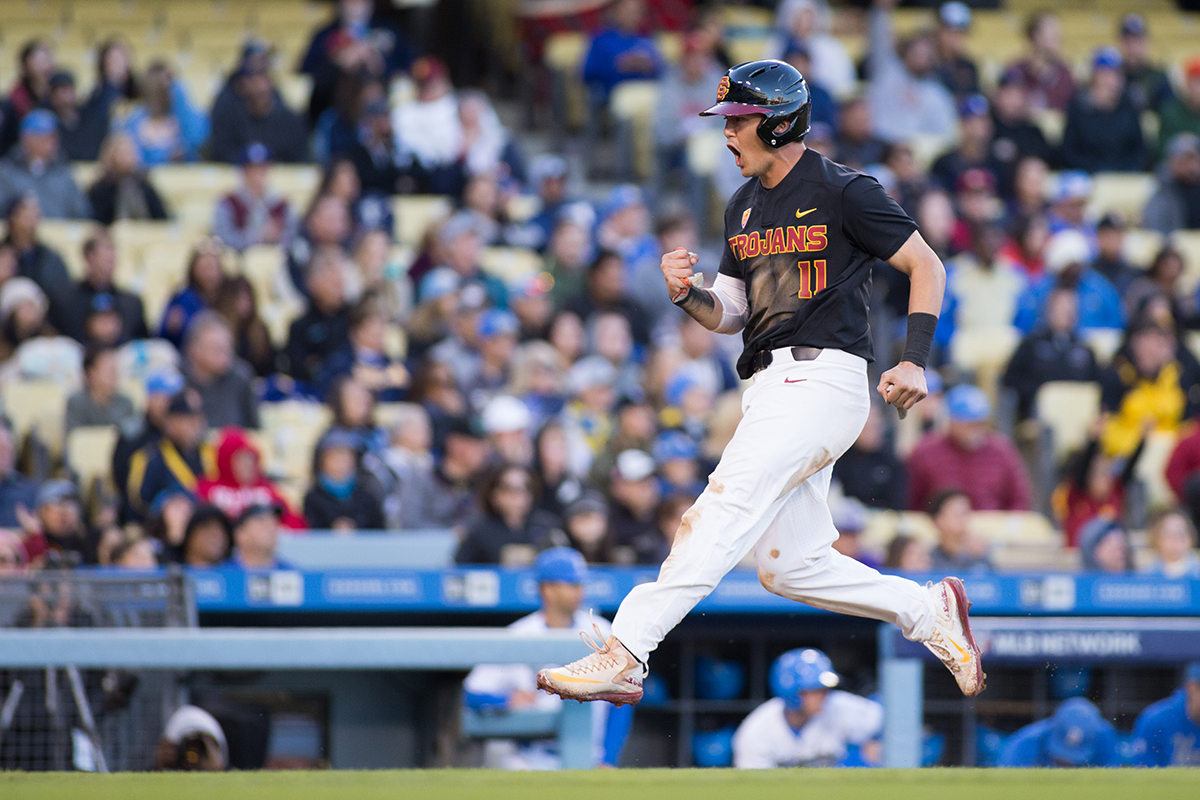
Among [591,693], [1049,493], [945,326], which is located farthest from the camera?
[945,326]

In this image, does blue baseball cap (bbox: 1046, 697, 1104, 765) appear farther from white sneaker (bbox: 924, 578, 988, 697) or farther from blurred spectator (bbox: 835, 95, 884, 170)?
blurred spectator (bbox: 835, 95, 884, 170)

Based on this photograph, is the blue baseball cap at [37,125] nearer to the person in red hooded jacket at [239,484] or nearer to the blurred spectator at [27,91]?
the blurred spectator at [27,91]

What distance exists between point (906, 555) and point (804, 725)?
133 centimetres

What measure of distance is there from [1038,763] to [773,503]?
2290 mm

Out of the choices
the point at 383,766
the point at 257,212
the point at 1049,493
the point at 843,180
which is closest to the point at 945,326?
the point at 1049,493

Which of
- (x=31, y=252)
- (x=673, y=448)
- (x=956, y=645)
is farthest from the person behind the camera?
(x=31, y=252)

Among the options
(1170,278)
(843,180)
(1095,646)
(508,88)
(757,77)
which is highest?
(508,88)

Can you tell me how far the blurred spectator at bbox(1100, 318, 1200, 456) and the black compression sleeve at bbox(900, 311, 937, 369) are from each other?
19.1ft

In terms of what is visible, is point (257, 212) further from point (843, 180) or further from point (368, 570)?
point (843, 180)

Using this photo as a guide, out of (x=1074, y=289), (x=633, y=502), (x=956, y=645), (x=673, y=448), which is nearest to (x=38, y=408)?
(x=633, y=502)

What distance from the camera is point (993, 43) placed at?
1402 cm

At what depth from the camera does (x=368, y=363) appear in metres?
9.35

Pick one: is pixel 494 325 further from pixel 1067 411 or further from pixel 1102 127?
pixel 1102 127

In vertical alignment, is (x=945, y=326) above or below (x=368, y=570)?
above
